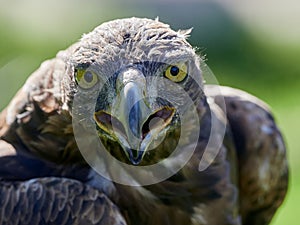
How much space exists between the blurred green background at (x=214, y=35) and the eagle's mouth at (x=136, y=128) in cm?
662

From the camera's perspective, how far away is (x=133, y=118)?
15.7ft

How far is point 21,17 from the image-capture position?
1528 cm

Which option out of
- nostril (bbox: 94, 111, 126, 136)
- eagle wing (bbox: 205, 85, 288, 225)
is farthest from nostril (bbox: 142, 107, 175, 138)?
eagle wing (bbox: 205, 85, 288, 225)

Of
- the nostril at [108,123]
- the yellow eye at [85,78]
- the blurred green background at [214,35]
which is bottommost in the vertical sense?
the blurred green background at [214,35]

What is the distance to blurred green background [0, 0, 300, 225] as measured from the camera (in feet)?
42.5

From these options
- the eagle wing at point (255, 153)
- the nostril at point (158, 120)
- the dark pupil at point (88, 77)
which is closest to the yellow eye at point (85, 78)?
the dark pupil at point (88, 77)

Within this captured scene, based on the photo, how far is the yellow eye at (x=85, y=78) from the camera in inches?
201

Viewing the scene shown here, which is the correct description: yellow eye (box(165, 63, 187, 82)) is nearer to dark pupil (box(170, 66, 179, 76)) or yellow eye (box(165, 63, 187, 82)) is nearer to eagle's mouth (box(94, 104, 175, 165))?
dark pupil (box(170, 66, 179, 76))

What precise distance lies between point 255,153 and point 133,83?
1.76m

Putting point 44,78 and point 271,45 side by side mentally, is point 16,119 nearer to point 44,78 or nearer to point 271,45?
point 44,78

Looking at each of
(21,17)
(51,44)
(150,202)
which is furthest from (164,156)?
(21,17)

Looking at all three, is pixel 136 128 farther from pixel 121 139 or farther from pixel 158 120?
pixel 158 120

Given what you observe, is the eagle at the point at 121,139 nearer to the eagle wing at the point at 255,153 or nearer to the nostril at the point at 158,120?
the nostril at the point at 158,120

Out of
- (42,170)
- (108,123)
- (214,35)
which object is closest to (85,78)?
(108,123)
